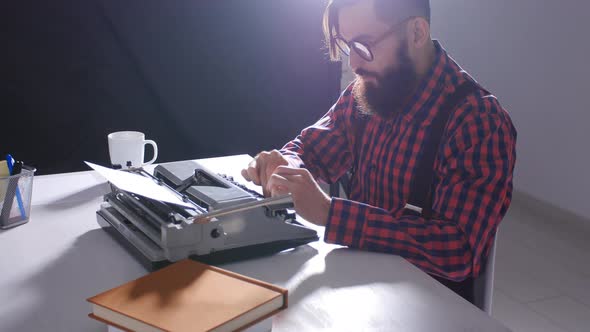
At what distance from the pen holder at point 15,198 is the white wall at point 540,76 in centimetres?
273

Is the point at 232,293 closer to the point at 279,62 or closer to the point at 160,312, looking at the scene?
the point at 160,312

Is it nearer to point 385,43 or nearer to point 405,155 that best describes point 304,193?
point 405,155

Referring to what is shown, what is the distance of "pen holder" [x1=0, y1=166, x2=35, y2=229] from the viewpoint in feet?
3.89

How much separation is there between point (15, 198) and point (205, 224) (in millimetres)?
468

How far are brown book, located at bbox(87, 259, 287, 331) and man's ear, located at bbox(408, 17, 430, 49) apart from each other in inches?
30.9

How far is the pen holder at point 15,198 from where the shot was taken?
118 centimetres

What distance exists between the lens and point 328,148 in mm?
1624

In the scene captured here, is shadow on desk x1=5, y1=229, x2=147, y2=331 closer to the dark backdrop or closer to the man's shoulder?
the man's shoulder

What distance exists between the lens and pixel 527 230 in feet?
10.1

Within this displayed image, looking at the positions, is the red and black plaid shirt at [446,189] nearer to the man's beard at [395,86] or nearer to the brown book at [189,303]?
the man's beard at [395,86]

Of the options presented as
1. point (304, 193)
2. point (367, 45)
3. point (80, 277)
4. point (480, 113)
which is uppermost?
point (367, 45)

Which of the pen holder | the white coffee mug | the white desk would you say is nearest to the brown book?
the white desk

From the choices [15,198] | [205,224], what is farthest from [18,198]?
[205,224]

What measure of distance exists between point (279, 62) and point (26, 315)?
7.73ft
